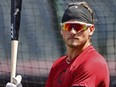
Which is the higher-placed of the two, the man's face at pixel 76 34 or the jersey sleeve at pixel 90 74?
the man's face at pixel 76 34

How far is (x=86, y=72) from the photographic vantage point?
261 centimetres

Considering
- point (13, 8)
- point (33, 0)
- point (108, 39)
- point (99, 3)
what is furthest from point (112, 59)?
point (13, 8)

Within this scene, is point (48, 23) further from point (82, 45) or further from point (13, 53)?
point (82, 45)

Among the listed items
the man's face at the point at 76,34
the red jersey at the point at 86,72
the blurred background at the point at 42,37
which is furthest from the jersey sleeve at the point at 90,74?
the blurred background at the point at 42,37

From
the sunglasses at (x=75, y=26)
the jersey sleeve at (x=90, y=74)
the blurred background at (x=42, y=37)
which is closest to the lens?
the jersey sleeve at (x=90, y=74)

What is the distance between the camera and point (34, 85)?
5031mm

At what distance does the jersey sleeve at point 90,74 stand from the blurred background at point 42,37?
2.17 m

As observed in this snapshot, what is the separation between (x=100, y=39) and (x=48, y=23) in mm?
570

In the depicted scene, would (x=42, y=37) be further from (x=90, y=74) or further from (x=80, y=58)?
(x=90, y=74)

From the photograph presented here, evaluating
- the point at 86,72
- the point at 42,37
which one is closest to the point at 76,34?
the point at 86,72

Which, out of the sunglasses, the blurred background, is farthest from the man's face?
the blurred background

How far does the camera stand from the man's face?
107 inches

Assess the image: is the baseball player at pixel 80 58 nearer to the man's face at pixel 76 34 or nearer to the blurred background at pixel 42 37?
the man's face at pixel 76 34

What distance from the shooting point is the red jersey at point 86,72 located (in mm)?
2600
